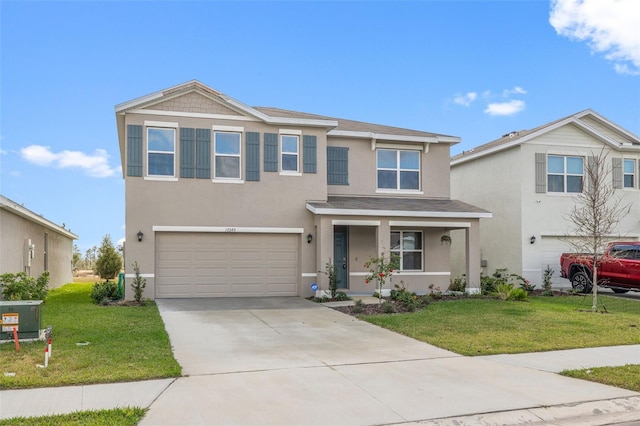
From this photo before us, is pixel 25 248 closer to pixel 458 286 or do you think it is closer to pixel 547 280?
pixel 458 286

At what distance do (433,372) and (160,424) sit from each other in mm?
3963

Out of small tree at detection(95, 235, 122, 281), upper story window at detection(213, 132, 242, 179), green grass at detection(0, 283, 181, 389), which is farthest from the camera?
small tree at detection(95, 235, 122, 281)

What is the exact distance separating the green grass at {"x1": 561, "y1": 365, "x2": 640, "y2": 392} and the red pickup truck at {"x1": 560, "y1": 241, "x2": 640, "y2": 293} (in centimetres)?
938

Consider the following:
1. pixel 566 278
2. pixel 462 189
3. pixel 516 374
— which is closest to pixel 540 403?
pixel 516 374

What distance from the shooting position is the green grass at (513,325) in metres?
9.69

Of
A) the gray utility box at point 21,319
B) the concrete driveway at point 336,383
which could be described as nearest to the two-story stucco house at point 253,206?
the concrete driveway at point 336,383

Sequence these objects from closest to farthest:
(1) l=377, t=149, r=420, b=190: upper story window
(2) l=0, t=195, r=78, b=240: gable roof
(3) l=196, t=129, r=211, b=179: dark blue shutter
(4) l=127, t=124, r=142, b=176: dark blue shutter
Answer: (2) l=0, t=195, r=78, b=240: gable roof → (4) l=127, t=124, r=142, b=176: dark blue shutter → (3) l=196, t=129, r=211, b=179: dark blue shutter → (1) l=377, t=149, r=420, b=190: upper story window

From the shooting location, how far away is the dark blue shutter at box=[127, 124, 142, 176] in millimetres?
15945

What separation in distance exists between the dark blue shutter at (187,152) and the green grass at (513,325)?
296 inches

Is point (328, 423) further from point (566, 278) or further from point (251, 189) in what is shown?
point (566, 278)

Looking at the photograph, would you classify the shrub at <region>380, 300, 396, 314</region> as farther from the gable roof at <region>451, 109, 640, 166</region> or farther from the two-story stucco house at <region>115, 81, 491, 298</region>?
the gable roof at <region>451, 109, 640, 166</region>

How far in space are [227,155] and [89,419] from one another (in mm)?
12236

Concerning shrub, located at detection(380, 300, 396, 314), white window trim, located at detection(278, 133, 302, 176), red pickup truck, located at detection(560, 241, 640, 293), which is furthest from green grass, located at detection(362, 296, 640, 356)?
white window trim, located at detection(278, 133, 302, 176)

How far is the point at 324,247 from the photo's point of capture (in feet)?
54.3
